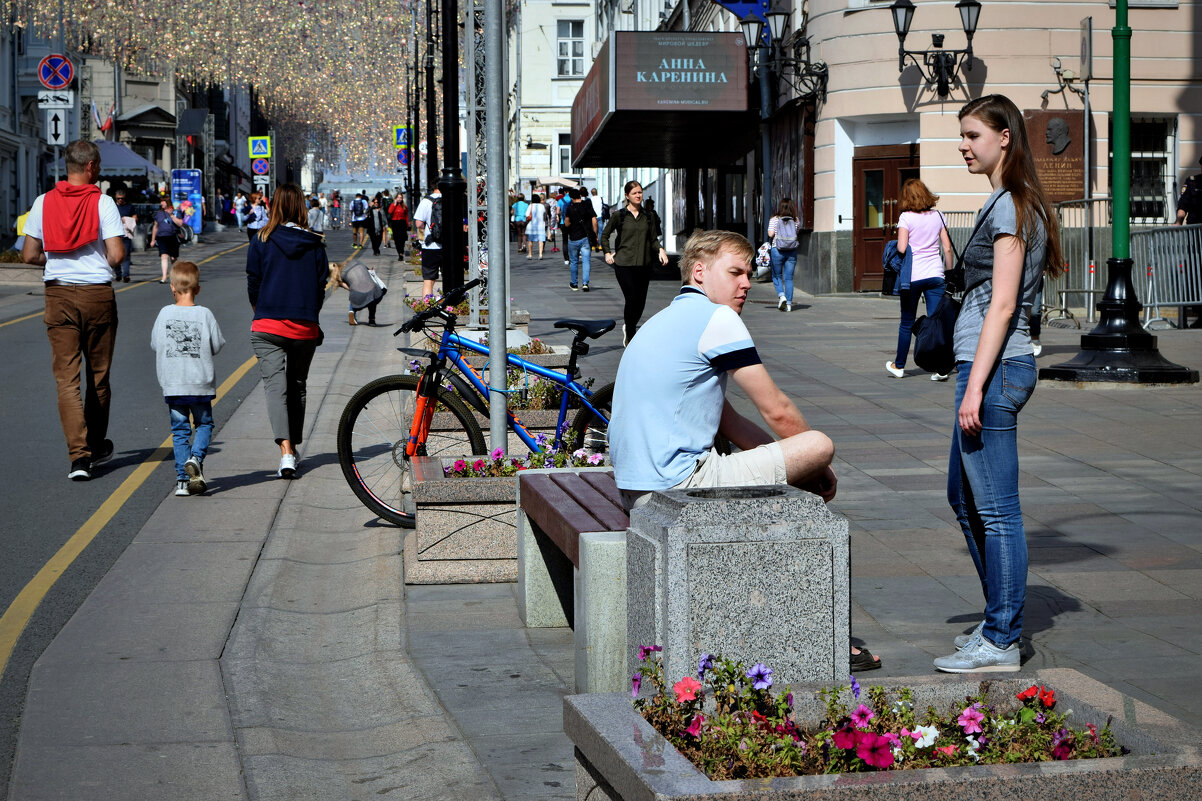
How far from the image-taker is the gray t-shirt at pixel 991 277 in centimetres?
491

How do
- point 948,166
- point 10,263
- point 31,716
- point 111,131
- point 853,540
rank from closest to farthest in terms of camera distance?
point 31,716
point 853,540
point 948,166
point 10,263
point 111,131

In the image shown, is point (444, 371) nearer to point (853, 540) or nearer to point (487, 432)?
point (487, 432)

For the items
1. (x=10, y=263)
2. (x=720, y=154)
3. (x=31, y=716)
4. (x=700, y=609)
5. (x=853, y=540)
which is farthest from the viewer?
(x=720, y=154)

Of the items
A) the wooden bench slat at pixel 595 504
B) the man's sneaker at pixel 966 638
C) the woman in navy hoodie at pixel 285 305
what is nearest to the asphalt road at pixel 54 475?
the woman in navy hoodie at pixel 285 305

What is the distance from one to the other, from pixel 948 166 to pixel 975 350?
68.6 feet

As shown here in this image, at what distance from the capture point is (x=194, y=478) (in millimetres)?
8766

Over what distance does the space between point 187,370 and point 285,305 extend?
2.50 feet

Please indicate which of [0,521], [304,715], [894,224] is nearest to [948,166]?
[894,224]

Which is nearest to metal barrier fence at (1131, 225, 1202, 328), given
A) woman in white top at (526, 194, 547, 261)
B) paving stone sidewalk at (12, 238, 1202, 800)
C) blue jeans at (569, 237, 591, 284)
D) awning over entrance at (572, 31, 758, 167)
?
paving stone sidewalk at (12, 238, 1202, 800)

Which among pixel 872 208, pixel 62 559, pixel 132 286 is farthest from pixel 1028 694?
pixel 132 286

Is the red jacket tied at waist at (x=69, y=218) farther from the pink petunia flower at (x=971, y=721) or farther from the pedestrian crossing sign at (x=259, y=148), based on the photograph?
the pedestrian crossing sign at (x=259, y=148)

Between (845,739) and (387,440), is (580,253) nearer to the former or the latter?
(387,440)

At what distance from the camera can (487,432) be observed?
8516 mm

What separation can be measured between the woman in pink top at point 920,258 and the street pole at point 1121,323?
1.28 metres
